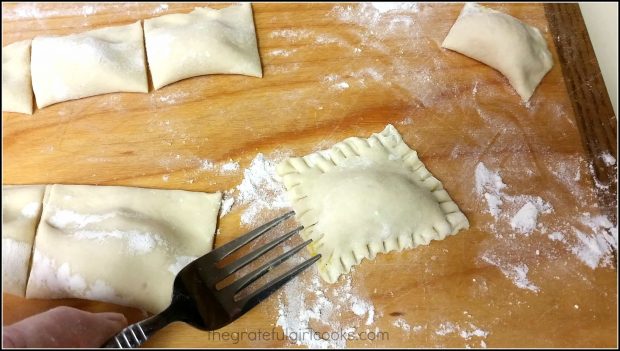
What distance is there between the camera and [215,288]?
3.89ft

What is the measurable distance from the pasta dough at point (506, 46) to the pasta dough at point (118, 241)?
2.99 ft

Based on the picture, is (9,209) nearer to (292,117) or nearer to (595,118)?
(292,117)

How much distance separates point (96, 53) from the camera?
1497 mm

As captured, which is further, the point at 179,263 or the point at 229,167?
the point at 229,167

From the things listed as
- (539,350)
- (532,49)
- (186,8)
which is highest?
(186,8)

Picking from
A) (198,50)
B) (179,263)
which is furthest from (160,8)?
(179,263)

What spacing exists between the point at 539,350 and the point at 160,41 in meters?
1.34

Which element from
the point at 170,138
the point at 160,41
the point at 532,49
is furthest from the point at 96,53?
the point at 532,49

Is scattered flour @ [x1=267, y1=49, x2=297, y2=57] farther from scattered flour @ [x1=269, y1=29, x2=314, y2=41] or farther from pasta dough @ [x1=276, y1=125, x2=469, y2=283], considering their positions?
pasta dough @ [x1=276, y1=125, x2=469, y2=283]

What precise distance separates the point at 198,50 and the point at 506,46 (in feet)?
3.04

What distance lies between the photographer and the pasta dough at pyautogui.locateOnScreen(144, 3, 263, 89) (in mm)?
1521

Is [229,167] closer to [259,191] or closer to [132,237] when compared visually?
[259,191]

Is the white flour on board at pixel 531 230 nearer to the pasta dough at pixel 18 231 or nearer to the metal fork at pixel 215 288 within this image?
the metal fork at pixel 215 288

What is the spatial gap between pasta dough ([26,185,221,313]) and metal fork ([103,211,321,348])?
0.08m
